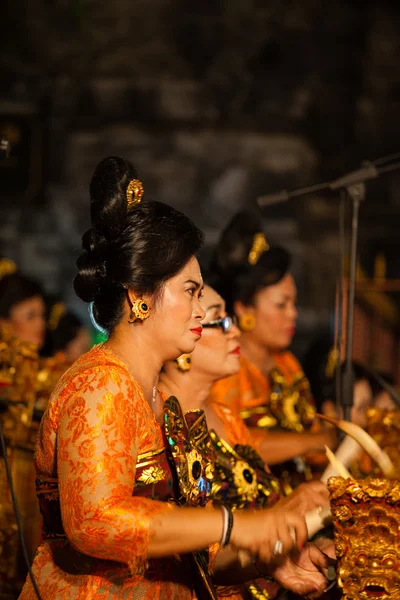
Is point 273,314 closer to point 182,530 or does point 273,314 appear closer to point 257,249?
point 257,249

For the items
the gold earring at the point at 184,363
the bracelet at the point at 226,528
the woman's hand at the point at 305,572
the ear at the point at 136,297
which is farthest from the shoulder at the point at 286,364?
the bracelet at the point at 226,528

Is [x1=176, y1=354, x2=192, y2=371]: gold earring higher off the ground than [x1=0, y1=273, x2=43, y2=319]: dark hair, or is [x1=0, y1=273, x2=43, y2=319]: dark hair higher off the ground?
[x1=0, y1=273, x2=43, y2=319]: dark hair

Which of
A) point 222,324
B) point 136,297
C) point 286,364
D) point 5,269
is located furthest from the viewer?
point 5,269

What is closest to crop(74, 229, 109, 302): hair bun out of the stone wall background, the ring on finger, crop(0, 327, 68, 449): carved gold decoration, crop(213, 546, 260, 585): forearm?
the ring on finger

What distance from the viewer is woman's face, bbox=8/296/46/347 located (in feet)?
15.7

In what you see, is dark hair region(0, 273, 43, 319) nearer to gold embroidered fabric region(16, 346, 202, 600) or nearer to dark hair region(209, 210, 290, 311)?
dark hair region(209, 210, 290, 311)

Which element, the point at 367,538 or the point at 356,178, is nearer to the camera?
the point at 367,538

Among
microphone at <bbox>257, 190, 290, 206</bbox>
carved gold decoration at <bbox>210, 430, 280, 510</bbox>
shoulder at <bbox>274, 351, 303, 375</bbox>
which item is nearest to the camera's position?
carved gold decoration at <bbox>210, 430, 280, 510</bbox>

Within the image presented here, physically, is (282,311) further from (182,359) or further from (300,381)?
(182,359)

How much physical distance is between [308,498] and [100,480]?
92 cm

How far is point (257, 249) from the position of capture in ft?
13.5

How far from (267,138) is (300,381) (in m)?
3.45

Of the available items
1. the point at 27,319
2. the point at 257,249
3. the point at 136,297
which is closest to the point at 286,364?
the point at 257,249

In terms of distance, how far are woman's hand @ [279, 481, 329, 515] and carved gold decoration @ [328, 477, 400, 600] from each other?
1.17 feet
